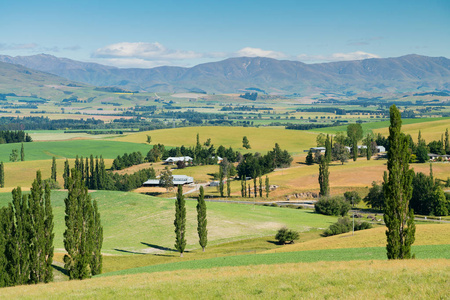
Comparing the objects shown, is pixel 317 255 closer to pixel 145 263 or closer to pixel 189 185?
pixel 145 263

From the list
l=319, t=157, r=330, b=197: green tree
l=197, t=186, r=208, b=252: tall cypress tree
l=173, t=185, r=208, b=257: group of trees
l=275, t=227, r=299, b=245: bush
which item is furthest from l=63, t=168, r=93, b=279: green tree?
l=319, t=157, r=330, b=197: green tree

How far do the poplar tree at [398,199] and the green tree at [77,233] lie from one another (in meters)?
34.4

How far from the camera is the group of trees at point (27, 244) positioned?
2151 inches

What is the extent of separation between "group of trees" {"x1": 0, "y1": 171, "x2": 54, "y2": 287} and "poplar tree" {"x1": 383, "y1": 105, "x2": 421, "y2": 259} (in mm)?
36720

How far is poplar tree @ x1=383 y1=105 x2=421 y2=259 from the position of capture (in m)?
45.6

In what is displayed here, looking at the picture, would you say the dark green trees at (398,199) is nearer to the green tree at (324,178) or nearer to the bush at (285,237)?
the bush at (285,237)

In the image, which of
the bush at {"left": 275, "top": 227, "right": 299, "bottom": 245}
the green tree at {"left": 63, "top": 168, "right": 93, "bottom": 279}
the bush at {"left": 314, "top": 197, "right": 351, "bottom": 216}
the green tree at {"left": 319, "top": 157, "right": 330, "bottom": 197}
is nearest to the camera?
the green tree at {"left": 63, "top": 168, "right": 93, "bottom": 279}

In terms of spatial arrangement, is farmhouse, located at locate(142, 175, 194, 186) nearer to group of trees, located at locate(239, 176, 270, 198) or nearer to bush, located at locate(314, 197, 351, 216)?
group of trees, located at locate(239, 176, 270, 198)

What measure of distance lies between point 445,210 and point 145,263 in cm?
8603

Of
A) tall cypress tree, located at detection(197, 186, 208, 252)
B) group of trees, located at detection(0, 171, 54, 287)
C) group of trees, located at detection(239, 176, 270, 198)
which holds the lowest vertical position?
group of trees, located at detection(239, 176, 270, 198)

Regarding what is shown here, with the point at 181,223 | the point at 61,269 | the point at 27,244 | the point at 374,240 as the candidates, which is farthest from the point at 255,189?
the point at 27,244

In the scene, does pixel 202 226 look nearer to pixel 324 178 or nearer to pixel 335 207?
pixel 335 207

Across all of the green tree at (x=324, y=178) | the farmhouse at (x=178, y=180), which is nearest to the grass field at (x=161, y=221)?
the green tree at (x=324, y=178)

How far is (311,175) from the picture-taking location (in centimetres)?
18338
